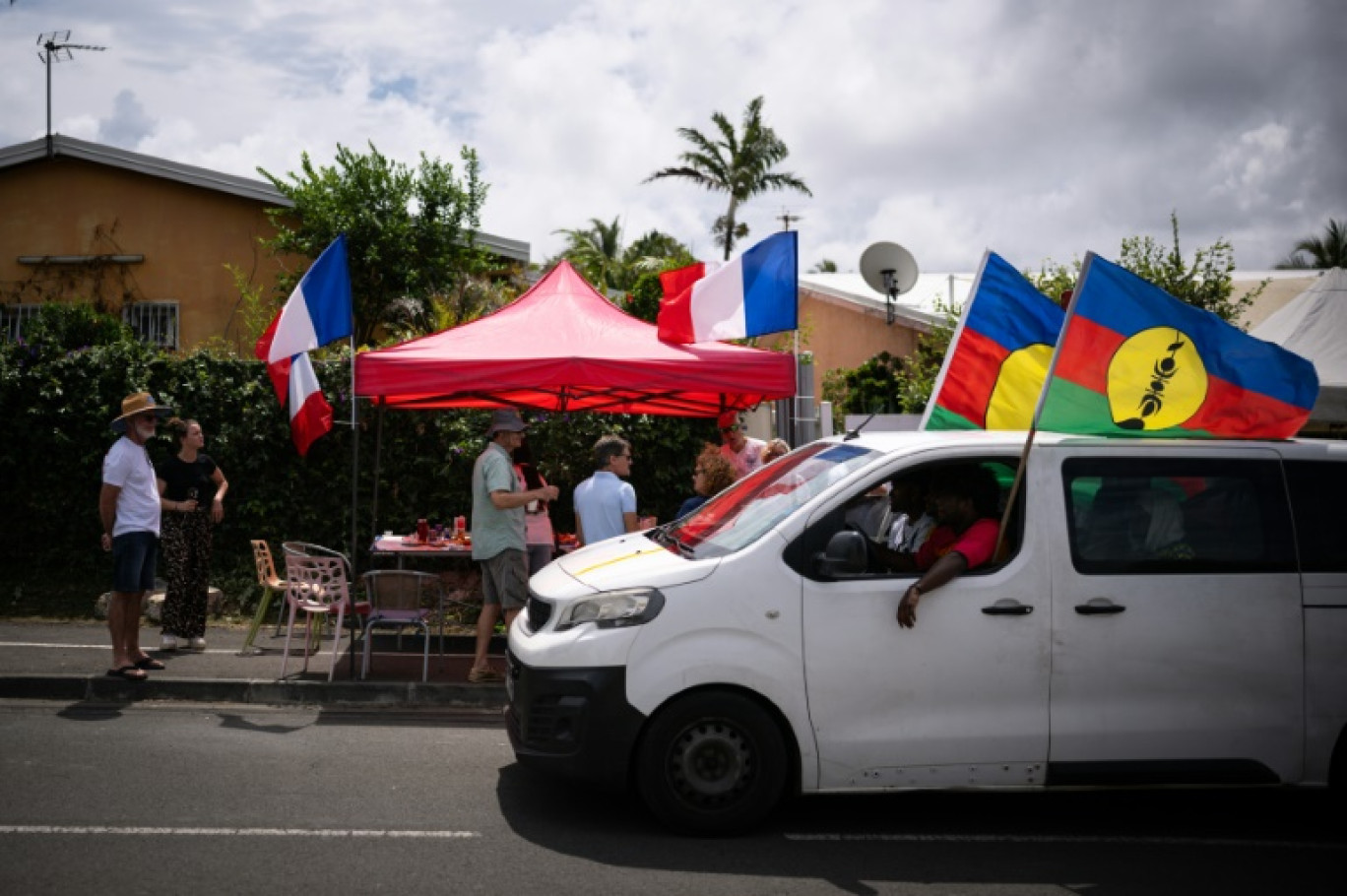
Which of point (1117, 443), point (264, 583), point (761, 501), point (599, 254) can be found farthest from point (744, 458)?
point (599, 254)

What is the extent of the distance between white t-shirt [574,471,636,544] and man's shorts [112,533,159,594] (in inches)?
127

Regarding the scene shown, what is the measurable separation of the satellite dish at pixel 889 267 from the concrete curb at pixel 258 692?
14175 mm

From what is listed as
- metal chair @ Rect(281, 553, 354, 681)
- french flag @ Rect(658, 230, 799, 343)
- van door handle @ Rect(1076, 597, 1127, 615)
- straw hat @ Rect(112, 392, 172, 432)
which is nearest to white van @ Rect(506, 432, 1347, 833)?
van door handle @ Rect(1076, 597, 1127, 615)

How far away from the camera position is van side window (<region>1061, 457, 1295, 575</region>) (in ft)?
20.1

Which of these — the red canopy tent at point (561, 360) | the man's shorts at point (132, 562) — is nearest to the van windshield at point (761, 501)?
the red canopy tent at point (561, 360)

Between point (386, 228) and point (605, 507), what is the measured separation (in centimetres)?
1093

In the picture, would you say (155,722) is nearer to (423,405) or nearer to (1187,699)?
(423,405)

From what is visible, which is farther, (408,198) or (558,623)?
(408,198)

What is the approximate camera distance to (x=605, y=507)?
9438 mm

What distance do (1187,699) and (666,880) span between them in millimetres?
2680

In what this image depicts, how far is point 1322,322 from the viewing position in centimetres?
1305

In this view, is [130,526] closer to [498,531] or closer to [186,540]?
[186,540]

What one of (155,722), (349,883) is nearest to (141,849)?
(349,883)

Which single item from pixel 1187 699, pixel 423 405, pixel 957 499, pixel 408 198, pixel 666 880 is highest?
pixel 408 198
